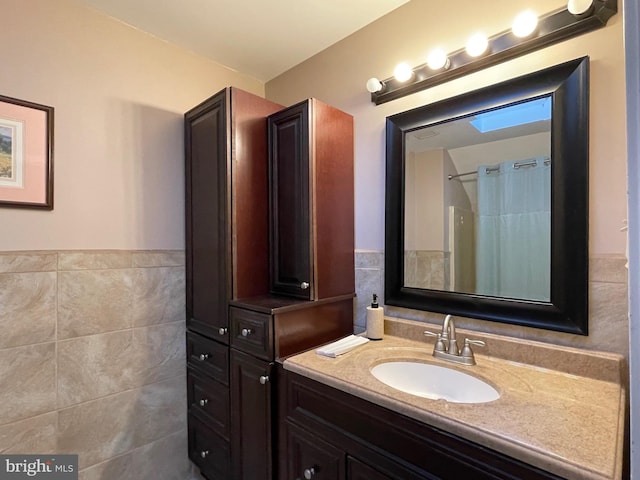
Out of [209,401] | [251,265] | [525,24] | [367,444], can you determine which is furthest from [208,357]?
[525,24]

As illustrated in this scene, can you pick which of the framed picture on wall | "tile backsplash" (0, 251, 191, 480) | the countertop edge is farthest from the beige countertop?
the framed picture on wall

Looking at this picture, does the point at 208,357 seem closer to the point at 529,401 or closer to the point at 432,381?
the point at 432,381

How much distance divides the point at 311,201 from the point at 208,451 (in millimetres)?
1371

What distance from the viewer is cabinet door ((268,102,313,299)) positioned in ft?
4.80

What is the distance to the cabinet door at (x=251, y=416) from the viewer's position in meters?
1.29

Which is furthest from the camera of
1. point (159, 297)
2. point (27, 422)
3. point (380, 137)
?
point (159, 297)

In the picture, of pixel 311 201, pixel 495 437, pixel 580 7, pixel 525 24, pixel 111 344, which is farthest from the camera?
pixel 111 344

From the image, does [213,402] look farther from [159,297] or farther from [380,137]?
[380,137]

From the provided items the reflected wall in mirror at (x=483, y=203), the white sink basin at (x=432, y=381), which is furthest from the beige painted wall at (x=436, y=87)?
the white sink basin at (x=432, y=381)

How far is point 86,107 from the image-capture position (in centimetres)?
150

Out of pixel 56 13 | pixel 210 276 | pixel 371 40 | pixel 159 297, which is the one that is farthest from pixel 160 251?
pixel 371 40

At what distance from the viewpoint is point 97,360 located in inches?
59.7

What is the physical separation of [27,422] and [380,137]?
1995mm

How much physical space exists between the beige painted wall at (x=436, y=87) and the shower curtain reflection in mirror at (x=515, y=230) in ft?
0.46
